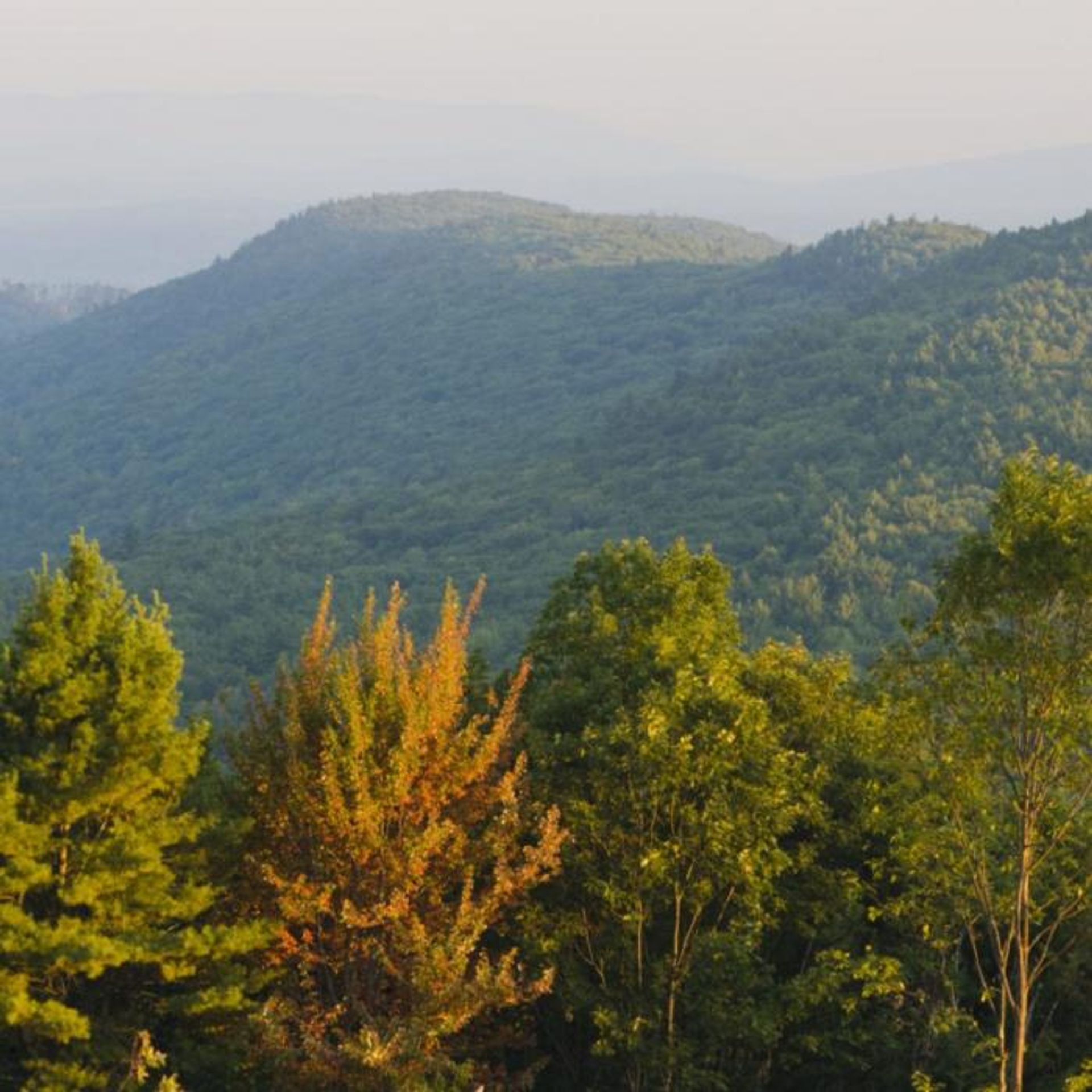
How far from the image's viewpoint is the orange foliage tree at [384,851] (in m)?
16.2

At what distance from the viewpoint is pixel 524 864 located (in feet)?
58.5

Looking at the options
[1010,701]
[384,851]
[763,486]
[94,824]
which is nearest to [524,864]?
[384,851]

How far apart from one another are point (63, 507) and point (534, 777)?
187m

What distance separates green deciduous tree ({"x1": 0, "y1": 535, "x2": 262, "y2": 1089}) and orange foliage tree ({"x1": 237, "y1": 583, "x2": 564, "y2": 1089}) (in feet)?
4.06

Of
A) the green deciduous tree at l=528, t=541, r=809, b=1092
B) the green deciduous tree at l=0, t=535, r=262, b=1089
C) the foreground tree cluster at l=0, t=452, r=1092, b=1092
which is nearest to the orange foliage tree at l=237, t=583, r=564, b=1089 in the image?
the foreground tree cluster at l=0, t=452, r=1092, b=1092

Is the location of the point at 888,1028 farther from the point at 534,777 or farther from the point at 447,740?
the point at 447,740

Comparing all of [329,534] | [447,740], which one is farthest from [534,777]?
[329,534]

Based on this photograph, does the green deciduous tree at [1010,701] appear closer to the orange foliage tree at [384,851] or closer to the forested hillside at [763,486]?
the orange foliage tree at [384,851]

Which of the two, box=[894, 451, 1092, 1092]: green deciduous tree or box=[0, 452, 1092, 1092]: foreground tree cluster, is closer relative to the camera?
box=[894, 451, 1092, 1092]: green deciduous tree

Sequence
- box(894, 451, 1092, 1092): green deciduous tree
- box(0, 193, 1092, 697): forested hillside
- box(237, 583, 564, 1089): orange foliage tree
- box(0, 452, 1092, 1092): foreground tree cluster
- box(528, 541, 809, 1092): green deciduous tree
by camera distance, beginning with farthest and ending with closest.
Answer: box(0, 193, 1092, 697): forested hillside
box(528, 541, 809, 1092): green deciduous tree
box(237, 583, 564, 1089): orange foliage tree
box(0, 452, 1092, 1092): foreground tree cluster
box(894, 451, 1092, 1092): green deciduous tree

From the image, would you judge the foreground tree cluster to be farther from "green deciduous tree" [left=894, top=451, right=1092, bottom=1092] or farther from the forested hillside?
the forested hillside

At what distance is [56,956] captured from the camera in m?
16.4

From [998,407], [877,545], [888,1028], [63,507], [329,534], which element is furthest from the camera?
[63,507]

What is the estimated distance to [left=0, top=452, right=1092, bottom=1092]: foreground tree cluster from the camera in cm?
1542
